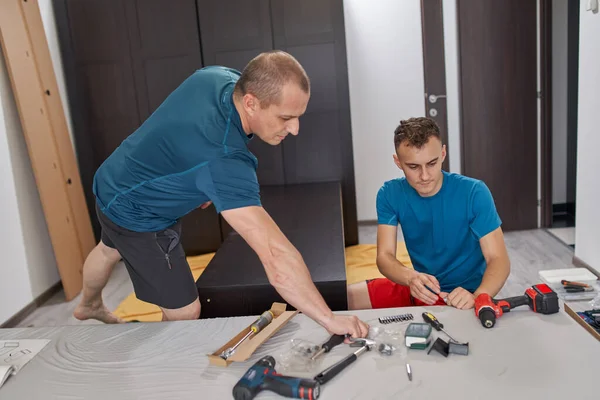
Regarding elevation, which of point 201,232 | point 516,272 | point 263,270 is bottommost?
point 516,272

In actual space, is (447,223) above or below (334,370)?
above

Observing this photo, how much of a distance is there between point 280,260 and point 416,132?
2.38ft

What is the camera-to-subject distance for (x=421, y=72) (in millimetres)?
4203

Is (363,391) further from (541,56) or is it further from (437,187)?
(541,56)

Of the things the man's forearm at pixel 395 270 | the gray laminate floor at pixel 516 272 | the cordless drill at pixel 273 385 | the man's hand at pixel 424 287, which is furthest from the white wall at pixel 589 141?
the cordless drill at pixel 273 385

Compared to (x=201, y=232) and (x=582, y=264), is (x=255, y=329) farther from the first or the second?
(x=201, y=232)

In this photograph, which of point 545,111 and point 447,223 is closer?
point 447,223

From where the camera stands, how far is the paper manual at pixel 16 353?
1342 mm

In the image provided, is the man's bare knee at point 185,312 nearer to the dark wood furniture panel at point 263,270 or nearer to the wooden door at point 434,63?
the dark wood furniture panel at point 263,270

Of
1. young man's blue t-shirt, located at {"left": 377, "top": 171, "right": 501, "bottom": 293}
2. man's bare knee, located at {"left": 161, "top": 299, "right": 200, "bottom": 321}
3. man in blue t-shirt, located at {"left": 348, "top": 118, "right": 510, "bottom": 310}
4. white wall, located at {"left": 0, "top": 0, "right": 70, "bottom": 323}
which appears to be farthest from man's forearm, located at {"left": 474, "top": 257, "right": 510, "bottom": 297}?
white wall, located at {"left": 0, "top": 0, "right": 70, "bottom": 323}

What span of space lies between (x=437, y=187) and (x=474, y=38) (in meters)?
2.38

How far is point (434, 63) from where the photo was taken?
410 centimetres

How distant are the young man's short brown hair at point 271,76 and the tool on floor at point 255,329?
23.5 inches

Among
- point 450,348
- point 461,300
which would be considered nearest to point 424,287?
point 461,300
